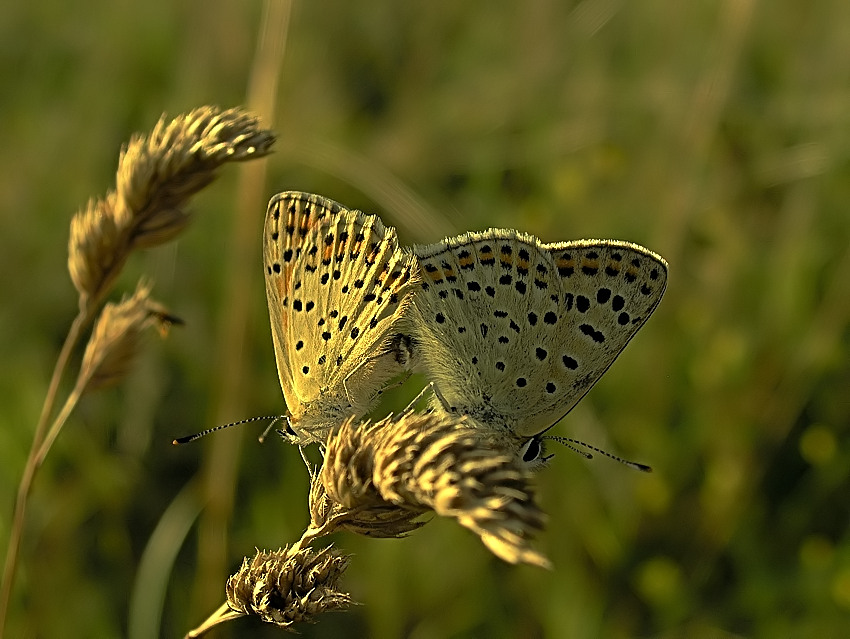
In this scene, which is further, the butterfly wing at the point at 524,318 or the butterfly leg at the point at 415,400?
the butterfly wing at the point at 524,318

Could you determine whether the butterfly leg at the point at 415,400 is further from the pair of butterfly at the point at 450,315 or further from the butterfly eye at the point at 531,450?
the butterfly eye at the point at 531,450

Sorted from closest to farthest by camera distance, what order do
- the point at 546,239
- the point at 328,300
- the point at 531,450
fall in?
the point at 328,300, the point at 531,450, the point at 546,239

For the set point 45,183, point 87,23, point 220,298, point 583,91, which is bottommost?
point 220,298

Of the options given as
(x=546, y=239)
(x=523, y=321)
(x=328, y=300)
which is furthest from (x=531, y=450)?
(x=546, y=239)

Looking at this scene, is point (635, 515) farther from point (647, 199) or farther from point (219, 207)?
point (219, 207)

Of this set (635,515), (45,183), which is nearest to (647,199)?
(635,515)

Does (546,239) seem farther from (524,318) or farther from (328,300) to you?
(328,300)

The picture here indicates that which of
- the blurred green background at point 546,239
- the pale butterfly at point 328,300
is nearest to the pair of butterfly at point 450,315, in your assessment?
the pale butterfly at point 328,300
